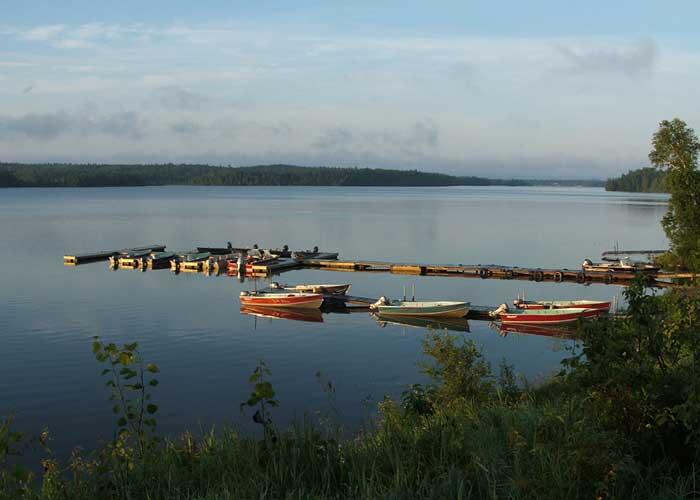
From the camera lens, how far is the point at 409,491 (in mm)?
5969

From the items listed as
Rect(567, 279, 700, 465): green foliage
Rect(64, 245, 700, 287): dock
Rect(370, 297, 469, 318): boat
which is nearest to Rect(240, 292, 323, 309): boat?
Rect(370, 297, 469, 318): boat

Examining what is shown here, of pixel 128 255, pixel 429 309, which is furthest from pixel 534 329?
pixel 128 255

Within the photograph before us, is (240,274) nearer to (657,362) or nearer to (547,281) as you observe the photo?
(547,281)

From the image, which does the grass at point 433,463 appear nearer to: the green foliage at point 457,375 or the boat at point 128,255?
the green foliage at point 457,375

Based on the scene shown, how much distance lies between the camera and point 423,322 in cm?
3638

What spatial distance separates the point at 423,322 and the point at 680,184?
2083 cm

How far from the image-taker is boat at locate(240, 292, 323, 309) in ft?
131

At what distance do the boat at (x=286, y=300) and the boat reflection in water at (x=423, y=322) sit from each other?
13.7 feet

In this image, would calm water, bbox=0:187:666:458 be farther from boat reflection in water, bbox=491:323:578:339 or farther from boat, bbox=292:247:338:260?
boat, bbox=292:247:338:260

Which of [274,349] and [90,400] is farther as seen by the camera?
[274,349]

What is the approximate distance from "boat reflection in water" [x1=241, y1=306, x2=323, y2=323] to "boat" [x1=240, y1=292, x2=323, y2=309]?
0.89 feet

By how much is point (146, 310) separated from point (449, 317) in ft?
56.9

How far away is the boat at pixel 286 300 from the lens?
39781 mm

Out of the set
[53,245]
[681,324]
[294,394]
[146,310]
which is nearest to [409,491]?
[681,324]
